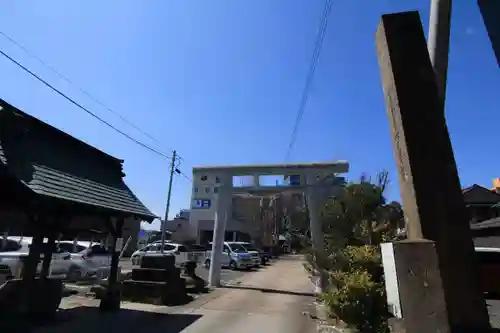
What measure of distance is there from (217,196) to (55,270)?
7581 millimetres

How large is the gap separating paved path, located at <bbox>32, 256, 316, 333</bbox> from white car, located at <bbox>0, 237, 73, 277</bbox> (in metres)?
3.14

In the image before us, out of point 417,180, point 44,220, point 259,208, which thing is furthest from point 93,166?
point 259,208

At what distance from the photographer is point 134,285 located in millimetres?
10188

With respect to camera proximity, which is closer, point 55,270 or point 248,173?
point 55,270

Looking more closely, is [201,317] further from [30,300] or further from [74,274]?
[74,274]

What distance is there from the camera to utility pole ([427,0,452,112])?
504 cm

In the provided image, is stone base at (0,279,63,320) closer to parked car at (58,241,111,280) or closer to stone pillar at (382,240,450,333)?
parked car at (58,241,111,280)

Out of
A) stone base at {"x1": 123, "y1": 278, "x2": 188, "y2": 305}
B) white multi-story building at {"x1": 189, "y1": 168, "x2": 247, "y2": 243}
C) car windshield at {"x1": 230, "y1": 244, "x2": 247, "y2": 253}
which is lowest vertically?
stone base at {"x1": 123, "y1": 278, "x2": 188, "y2": 305}

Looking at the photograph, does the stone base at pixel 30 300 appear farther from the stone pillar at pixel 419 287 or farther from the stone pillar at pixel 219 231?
the stone pillar at pixel 219 231

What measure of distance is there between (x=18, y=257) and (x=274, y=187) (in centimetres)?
1061

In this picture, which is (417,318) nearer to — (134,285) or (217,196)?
(134,285)

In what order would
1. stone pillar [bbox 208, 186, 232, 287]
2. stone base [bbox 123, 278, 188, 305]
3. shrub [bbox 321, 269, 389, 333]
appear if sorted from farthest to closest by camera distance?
stone pillar [bbox 208, 186, 232, 287], stone base [bbox 123, 278, 188, 305], shrub [bbox 321, 269, 389, 333]

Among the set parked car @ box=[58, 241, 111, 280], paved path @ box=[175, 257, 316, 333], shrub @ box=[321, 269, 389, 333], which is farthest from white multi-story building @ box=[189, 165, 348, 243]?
shrub @ box=[321, 269, 389, 333]

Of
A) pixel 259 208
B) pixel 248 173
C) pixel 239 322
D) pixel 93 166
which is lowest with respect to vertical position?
pixel 239 322
